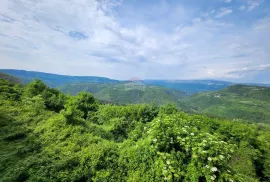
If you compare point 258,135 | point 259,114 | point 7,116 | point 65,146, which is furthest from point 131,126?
point 259,114

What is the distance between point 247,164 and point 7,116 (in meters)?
25.3

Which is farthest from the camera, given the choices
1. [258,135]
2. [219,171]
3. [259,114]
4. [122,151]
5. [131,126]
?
[259,114]

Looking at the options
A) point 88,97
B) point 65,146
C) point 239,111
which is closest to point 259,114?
point 239,111

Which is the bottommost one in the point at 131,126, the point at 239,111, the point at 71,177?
the point at 239,111

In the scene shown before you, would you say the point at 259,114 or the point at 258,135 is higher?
the point at 258,135

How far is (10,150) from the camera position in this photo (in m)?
7.23

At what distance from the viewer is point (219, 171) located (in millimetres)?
4691

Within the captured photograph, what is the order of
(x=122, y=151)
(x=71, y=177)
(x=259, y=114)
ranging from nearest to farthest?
(x=71, y=177) → (x=122, y=151) → (x=259, y=114)

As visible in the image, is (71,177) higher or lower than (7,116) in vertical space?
lower

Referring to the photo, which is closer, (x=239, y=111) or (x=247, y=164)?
(x=247, y=164)

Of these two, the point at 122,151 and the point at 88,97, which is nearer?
the point at 122,151

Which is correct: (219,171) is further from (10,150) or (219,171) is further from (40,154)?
(10,150)

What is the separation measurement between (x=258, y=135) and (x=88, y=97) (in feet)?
107

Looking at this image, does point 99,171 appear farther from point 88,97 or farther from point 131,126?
point 88,97
